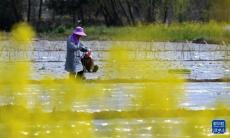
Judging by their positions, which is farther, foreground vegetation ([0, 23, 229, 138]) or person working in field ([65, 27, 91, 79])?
person working in field ([65, 27, 91, 79])

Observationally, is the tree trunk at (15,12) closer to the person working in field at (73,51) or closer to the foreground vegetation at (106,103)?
the person working in field at (73,51)

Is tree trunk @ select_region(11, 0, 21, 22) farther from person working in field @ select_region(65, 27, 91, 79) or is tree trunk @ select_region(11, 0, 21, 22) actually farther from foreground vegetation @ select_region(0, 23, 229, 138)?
foreground vegetation @ select_region(0, 23, 229, 138)

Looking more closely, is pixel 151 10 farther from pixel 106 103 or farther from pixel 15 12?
pixel 106 103

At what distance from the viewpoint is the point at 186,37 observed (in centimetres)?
3441

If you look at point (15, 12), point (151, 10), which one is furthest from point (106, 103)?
point (15, 12)

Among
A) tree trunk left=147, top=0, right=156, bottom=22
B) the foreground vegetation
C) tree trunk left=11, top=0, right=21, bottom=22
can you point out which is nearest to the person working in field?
the foreground vegetation

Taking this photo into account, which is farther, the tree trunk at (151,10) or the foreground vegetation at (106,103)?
the tree trunk at (151,10)

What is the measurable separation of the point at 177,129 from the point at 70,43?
25.0ft

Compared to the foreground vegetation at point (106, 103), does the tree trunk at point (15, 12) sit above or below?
above

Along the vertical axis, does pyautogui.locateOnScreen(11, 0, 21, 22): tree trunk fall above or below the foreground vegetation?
above

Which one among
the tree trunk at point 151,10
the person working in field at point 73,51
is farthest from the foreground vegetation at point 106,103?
the tree trunk at point 151,10

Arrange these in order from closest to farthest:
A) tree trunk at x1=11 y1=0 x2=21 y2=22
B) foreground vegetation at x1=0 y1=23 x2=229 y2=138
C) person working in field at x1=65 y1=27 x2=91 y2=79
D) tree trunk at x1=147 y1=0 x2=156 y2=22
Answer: foreground vegetation at x1=0 y1=23 x2=229 y2=138 → person working in field at x1=65 y1=27 x2=91 y2=79 → tree trunk at x1=147 y1=0 x2=156 y2=22 → tree trunk at x1=11 y1=0 x2=21 y2=22

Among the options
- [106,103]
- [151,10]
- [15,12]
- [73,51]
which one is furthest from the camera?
[15,12]

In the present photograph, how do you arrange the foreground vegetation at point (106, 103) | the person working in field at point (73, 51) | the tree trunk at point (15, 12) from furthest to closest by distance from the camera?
1. the tree trunk at point (15, 12)
2. the person working in field at point (73, 51)
3. the foreground vegetation at point (106, 103)
